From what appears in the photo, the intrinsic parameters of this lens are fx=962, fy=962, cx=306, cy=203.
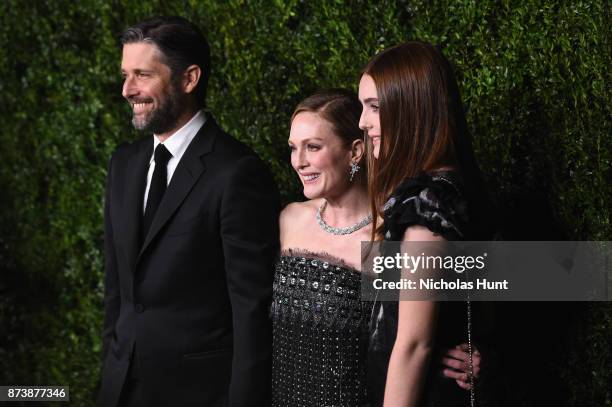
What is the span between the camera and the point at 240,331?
11.2 feet

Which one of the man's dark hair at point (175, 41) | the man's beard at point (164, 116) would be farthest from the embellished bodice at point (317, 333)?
the man's dark hair at point (175, 41)

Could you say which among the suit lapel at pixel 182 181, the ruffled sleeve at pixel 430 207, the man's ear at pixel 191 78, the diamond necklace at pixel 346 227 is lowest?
the ruffled sleeve at pixel 430 207

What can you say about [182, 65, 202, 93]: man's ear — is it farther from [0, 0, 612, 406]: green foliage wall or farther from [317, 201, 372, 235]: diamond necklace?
[0, 0, 612, 406]: green foliage wall

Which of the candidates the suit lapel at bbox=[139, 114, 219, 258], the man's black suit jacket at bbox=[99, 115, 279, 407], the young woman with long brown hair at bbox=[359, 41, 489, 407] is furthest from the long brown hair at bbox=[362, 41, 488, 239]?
the suit lapel at bbox=[139, 114, 219, 258]

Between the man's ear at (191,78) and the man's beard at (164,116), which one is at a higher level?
the man's ear at (191,78)

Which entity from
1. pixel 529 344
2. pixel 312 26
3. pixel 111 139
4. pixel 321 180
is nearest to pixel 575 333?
pixel 529 344

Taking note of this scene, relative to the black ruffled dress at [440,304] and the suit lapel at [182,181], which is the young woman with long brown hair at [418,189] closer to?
the black ruffled dress at [440,304]

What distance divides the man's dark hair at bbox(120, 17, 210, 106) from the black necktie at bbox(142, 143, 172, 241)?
10.1 inches

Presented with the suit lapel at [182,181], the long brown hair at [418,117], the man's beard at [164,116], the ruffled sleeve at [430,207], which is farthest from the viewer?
the man's beard at [164,116]

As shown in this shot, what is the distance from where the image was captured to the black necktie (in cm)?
360

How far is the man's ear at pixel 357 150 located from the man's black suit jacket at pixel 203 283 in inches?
13.7

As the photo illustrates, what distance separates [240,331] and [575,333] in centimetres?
125

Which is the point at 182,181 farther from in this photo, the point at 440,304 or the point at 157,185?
the point at 440,304

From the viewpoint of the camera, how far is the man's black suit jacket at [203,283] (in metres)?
3.43
